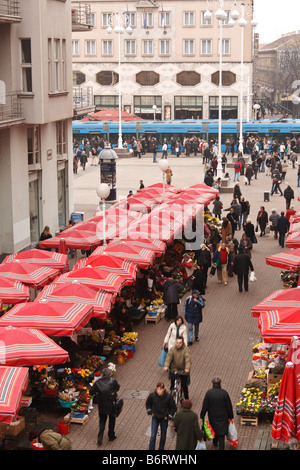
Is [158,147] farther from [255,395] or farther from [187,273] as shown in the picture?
[255,395]

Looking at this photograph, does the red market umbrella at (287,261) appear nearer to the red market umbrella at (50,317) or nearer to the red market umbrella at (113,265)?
the red market umbrella at (113,265)

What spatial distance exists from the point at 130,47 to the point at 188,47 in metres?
6.34

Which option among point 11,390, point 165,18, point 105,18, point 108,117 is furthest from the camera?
point 105,18

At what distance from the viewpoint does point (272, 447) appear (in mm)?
13148

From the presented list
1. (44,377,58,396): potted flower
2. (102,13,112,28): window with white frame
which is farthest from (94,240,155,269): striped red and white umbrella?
(102,13,112,28): window with white frame

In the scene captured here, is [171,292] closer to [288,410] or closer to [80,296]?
[80,296]

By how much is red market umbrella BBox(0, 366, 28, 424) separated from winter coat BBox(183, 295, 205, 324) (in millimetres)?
6110

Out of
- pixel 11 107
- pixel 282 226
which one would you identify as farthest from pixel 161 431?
pixel 282 226

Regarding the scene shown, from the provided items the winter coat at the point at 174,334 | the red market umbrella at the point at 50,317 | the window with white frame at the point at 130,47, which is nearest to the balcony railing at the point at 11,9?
the red market umbrella at the point at 50,317

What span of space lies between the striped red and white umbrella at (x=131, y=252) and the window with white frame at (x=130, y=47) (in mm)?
67876

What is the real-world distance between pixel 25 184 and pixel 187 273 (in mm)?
7314

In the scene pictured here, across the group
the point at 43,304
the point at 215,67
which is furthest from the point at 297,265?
the point at 215,67

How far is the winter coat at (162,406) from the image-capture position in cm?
1298

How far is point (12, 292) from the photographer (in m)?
18.2
